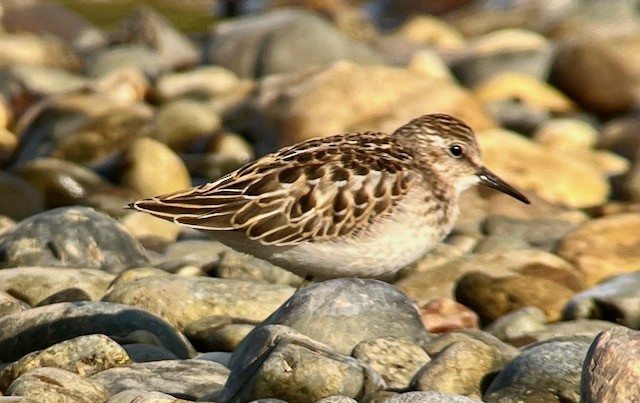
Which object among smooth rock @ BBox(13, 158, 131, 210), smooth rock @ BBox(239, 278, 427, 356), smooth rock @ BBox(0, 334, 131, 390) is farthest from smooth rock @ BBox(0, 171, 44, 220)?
smooth rock @ BBox(239, 278, 427, 356)

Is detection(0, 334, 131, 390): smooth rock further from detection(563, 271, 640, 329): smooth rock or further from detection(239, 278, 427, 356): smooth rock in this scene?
detection(563, 271, 640, 329): smooth rock

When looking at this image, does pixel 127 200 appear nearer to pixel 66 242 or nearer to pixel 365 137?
pixel 66 242

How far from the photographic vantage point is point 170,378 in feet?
21.8

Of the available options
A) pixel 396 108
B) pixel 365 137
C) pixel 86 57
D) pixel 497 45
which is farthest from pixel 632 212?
pixel 86 57

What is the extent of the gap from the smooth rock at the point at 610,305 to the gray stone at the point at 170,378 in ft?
10.1

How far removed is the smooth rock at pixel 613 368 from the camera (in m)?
5.55

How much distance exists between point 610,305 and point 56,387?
14.1ft

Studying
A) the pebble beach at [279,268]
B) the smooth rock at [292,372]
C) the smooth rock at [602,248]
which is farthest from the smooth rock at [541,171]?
the smooth rock at [292,372]

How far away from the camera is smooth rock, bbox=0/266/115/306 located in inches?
325

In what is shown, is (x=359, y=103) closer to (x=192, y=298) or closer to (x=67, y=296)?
(x=192, y=298)

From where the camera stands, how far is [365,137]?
8.05 m

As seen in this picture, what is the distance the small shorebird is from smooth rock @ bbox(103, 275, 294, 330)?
591mm

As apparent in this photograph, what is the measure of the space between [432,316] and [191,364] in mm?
2272

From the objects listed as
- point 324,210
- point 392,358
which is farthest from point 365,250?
point 392,358
